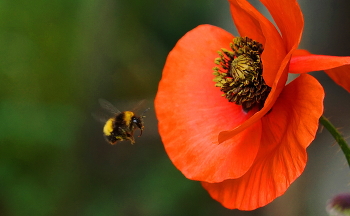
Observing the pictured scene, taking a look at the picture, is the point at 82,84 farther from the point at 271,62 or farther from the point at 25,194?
the point at 271,62

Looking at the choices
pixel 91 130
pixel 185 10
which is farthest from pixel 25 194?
pixel 185 10

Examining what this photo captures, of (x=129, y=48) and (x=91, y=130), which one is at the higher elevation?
(x=129, y=48)

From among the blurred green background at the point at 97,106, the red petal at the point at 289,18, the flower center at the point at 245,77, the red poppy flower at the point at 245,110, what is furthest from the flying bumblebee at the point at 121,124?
the blurred green background at the point at 97,106

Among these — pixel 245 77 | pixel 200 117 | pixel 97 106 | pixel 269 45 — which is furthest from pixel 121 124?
pixel 97 106

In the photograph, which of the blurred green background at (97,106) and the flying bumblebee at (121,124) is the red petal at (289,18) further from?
the blurred green background at (97,106)

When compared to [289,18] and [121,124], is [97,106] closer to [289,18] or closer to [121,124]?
[121,124]

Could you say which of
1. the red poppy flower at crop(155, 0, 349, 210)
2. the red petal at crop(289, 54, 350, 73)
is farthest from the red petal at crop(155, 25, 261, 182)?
the red petal at crop(289, 54, 350, 73)

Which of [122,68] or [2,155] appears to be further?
[122,68]
